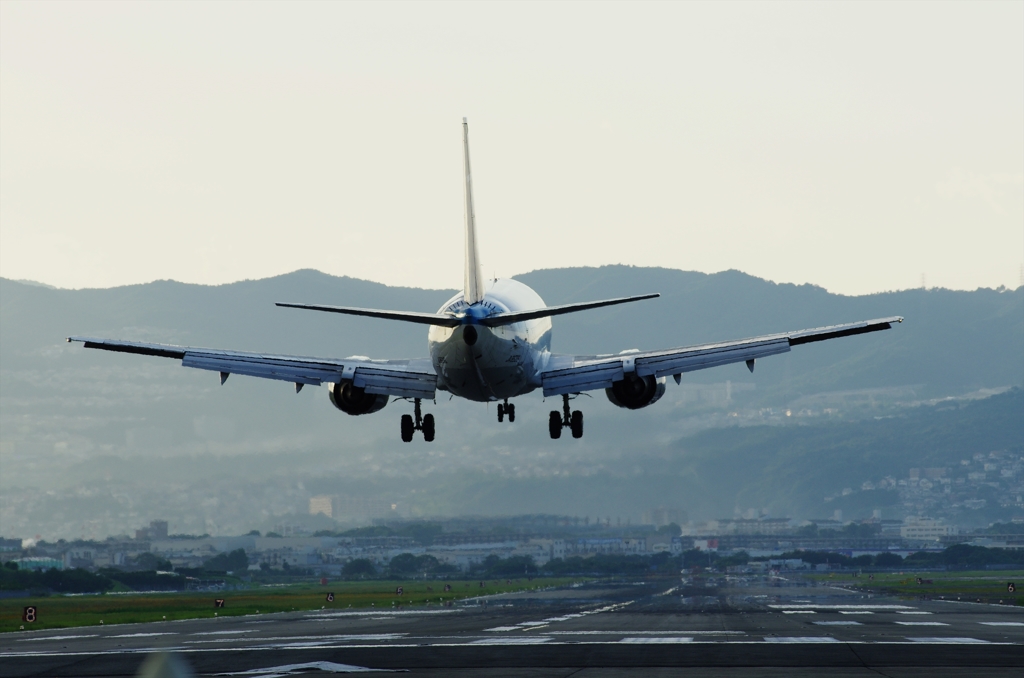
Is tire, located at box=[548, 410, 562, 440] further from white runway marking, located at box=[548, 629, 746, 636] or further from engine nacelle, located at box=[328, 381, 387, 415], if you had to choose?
white runway marking, located at box=[548, 629, 746, 636]

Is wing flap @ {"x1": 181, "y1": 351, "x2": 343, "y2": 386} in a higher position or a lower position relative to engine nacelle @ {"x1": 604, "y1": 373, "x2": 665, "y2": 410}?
higher

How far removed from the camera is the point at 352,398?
5516cm

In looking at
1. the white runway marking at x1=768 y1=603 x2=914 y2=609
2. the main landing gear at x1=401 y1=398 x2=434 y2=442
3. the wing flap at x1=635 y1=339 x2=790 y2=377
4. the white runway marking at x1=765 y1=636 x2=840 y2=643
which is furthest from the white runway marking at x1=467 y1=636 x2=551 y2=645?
the white runway marking at x1=768 y1=603 x2=914 y2=609

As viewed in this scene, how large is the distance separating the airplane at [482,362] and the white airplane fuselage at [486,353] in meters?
0.04

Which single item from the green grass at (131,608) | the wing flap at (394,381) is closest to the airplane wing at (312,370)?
the wing flap at (394,381)

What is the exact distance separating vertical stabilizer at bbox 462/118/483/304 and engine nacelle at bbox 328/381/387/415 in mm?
6586

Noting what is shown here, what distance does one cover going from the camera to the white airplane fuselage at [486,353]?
49.7m

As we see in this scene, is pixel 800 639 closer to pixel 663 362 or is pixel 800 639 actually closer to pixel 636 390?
pixel 636 390

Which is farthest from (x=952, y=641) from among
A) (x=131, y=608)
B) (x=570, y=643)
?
(x=131, y=608)

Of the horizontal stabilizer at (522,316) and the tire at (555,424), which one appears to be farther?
the tire at (555,424)

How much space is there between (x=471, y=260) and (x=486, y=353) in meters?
5.64

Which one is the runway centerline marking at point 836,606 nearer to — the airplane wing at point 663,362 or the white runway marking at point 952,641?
the white runway marking at point 952,641

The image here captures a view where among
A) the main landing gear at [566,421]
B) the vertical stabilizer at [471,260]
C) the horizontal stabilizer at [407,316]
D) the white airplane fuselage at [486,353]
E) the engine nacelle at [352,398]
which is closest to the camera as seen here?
the horizontal stabilizer at [407,316]

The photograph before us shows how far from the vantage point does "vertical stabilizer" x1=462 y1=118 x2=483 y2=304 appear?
A: 52478mm
